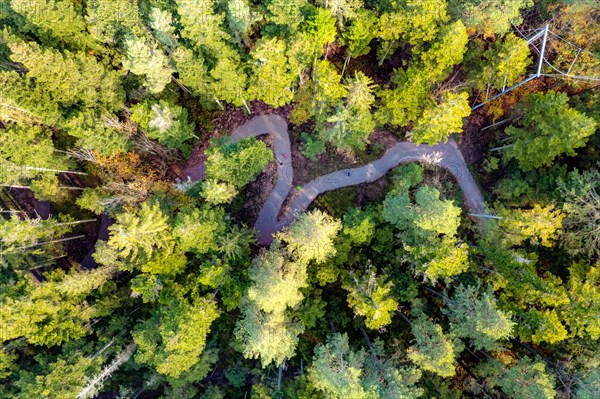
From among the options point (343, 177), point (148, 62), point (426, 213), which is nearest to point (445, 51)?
point (426, 213)

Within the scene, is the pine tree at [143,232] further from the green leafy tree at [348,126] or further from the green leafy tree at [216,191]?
the green leafy tree at [348,126]

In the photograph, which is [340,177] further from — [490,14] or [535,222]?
[490,14]

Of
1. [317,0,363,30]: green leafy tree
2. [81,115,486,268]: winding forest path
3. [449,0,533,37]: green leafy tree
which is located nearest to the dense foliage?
[449,0,533,37]: green leafy tree

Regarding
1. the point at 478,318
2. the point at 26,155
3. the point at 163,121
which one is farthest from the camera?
the point at 26,155

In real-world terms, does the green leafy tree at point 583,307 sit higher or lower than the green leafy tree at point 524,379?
higher

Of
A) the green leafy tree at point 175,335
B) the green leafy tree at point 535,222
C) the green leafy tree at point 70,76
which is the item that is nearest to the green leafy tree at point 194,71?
the green leafy tree at point 70,76

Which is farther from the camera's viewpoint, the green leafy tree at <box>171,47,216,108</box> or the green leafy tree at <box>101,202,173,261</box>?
the green leafy tree at <box>171,47,216,108</box>

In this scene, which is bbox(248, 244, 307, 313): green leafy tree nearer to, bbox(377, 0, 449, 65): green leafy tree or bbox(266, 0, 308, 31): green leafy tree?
bbox(266, 0, 308, 31): green leafy tree
